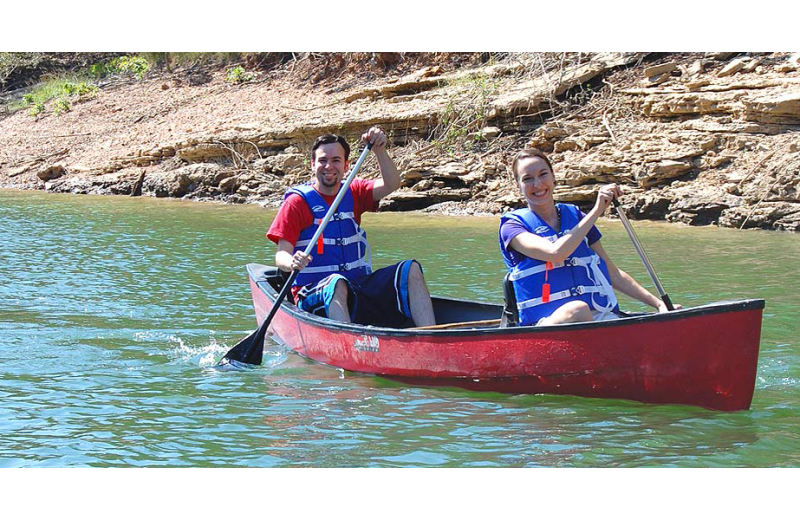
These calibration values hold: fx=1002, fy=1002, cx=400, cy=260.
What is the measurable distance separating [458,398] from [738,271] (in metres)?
4.80

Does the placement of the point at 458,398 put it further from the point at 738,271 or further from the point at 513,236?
the point at 738,271

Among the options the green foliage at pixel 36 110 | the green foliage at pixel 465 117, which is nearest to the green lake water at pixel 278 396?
the green foliage at pixel 465 117

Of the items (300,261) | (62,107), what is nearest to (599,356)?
(300,261)

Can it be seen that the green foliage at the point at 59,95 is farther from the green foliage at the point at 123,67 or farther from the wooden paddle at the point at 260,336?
the wooden paddle at the point at 260,336

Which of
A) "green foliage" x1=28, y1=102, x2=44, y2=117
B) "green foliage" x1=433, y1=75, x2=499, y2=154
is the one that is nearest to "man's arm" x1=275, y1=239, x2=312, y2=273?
"green foliage" x1=433, y1=75, x2=499, y2=154

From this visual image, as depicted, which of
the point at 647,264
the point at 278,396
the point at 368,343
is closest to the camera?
the point at 647,264

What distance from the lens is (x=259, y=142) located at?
18.2m

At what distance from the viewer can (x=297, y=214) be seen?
6.36 metres

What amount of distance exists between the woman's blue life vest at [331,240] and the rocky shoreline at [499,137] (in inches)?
281

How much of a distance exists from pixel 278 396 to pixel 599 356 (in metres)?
1.79

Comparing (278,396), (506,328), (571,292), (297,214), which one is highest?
(297,214)

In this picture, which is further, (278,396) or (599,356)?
(278,396)

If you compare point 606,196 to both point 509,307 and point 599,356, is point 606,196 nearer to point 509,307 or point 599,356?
point 599,356
